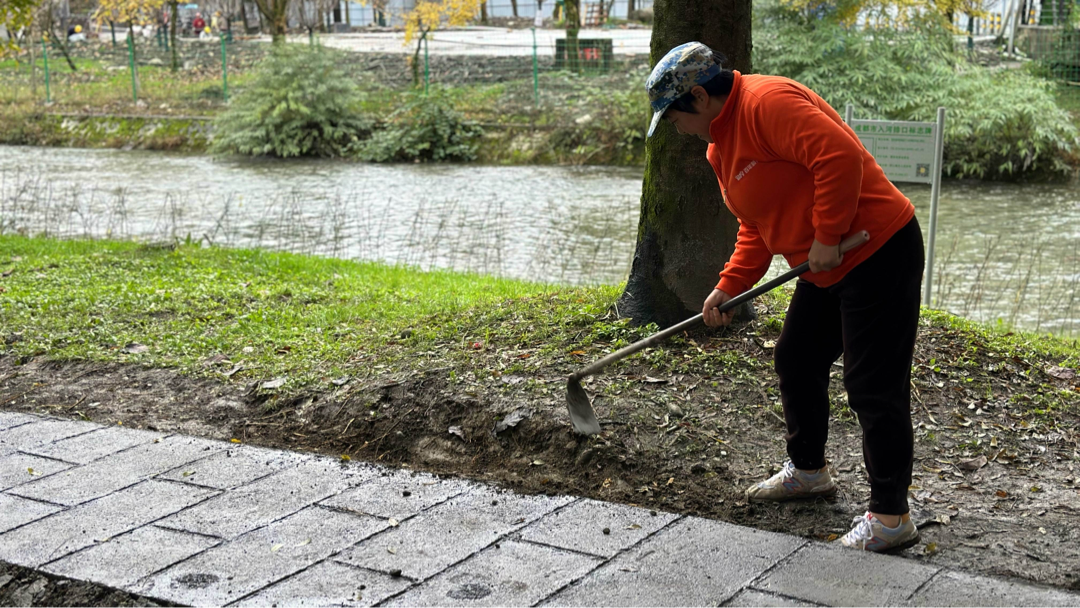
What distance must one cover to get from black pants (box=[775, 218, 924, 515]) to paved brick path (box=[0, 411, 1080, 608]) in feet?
0.99

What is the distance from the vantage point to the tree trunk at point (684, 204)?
4.89 meters

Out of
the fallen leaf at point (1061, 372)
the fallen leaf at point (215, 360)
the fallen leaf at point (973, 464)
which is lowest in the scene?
the fallen leaf at point (973, 464)

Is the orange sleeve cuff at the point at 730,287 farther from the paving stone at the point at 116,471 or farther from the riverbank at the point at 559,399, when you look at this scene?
the paving stone at the point at 116,471

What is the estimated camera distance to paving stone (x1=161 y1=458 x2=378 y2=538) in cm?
357

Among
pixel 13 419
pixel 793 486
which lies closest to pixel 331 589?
pixel 793 486

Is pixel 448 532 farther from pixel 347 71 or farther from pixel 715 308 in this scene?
pixel 347 71

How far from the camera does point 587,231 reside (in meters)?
11.6

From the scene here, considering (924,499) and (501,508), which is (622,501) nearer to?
(501,508)

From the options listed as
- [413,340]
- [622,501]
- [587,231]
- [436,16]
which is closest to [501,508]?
[622,501]

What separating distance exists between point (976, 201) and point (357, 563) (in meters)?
12.4

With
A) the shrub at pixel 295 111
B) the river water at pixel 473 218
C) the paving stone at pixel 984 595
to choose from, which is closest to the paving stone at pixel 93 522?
the paving stone at pixel 984 595

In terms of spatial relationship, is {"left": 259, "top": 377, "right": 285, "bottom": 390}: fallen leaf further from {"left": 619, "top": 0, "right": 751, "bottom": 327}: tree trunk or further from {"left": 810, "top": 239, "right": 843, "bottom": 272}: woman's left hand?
{"left": 810, "top": 239, "right": 843, "bottom": 272}: woman's left hand

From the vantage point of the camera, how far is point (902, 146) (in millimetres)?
6836

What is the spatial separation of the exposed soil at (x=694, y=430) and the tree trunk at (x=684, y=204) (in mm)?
282
